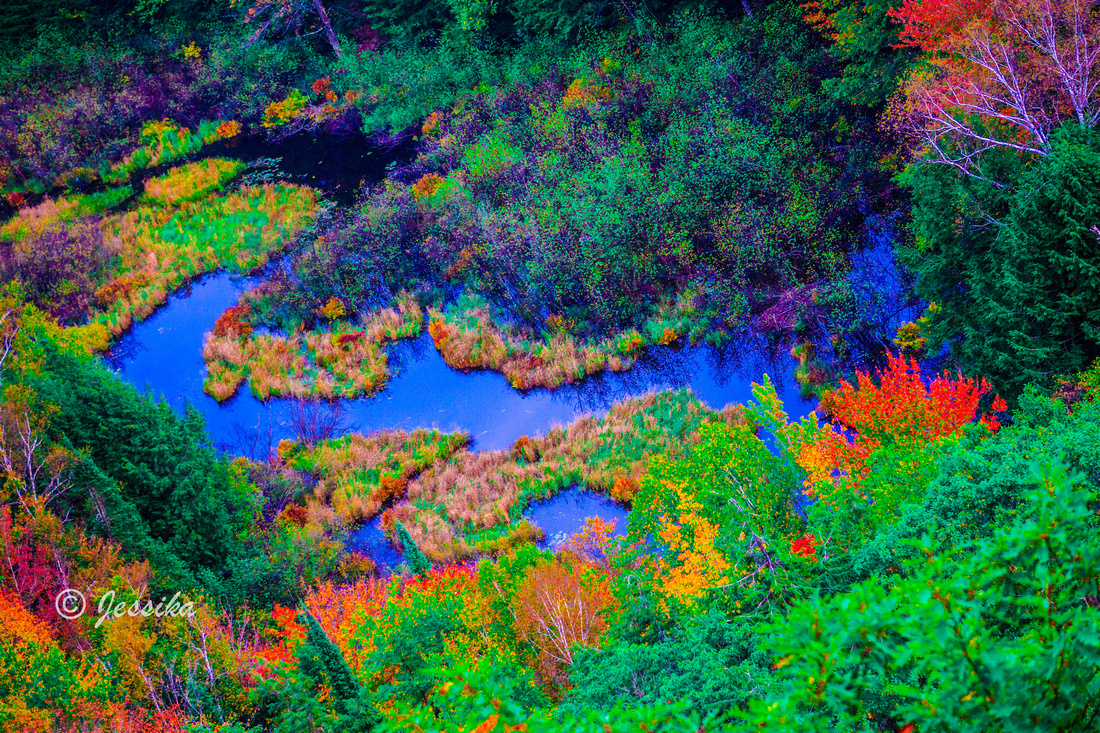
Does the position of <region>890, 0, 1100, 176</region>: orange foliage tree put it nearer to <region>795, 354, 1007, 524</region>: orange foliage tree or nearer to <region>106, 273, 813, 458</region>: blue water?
<region>795, 354, 1007, 524</region>: orange foliage tree

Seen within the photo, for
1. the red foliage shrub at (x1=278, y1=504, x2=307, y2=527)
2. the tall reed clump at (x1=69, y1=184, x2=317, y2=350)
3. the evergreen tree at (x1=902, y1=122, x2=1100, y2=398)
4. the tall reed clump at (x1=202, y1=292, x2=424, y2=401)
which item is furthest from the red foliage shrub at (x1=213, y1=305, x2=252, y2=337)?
the evergreen tree at (x1=902, y1=122, x2=1100, y2=398)

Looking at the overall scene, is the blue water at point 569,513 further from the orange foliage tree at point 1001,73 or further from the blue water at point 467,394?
the orange foliage tree at point 1001,73

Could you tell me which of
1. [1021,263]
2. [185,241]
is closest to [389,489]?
[1021,263]

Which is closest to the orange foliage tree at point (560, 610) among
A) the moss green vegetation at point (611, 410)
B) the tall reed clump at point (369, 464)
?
the moss green vegetation at point (611, 410)

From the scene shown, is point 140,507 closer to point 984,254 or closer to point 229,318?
point 229,318

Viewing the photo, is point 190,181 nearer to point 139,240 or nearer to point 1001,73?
point 139,240
